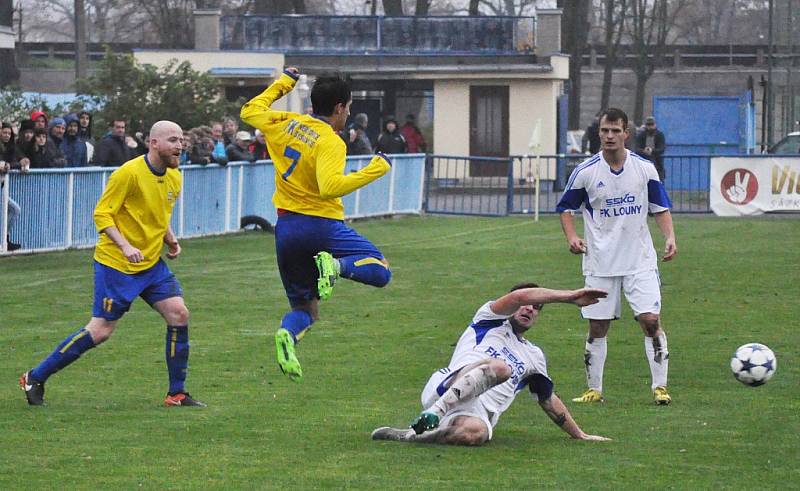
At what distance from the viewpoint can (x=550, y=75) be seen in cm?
4062

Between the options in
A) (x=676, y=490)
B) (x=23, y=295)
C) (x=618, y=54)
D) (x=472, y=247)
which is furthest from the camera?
(x=618, y=54)

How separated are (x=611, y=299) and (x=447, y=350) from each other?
266 centimetres

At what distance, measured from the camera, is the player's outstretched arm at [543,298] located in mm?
7941

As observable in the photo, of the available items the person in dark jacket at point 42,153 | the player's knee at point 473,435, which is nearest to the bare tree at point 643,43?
the person in dark jacket at point 42,153

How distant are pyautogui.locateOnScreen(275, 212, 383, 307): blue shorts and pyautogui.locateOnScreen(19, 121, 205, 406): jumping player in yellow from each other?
977 millimetres

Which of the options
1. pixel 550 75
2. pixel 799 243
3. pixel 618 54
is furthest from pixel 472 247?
pixel 618 54

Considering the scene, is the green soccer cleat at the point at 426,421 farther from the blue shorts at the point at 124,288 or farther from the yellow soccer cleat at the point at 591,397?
the yellow soccer cleat at the point at 591,397

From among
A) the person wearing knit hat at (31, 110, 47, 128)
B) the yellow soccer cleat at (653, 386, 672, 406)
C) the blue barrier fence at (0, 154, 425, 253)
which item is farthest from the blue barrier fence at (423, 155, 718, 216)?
the yellow soccer cleat at (653, 386, 672, 406)

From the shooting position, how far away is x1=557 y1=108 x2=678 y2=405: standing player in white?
10.1 metres

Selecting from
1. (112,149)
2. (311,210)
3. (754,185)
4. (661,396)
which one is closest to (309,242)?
(311,210)

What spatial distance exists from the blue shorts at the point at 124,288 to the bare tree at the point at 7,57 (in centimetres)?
3222

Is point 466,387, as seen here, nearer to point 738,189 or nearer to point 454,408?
point 454,408

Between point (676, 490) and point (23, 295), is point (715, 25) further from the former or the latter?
point (676, 490)

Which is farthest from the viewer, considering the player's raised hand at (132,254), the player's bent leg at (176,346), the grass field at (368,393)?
the player's bent leg at (176,346)
